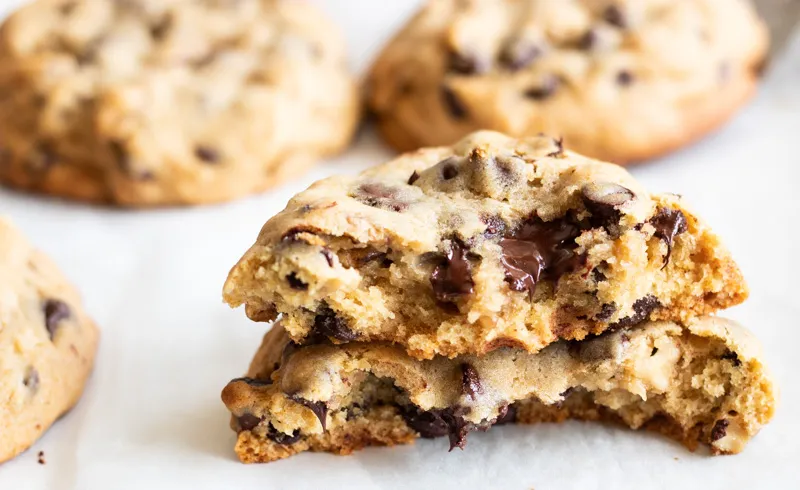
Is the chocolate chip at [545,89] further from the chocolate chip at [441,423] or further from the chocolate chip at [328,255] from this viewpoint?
the chocolate chip at [328,255]

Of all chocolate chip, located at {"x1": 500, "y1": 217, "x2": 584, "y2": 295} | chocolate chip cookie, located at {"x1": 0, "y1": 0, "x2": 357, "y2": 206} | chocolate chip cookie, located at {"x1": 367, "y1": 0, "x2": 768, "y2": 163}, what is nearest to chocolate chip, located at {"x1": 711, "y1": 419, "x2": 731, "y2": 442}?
chocolate chip, located at {"x1": 500, "y1": 217, "x2": 584, "y2": 295}

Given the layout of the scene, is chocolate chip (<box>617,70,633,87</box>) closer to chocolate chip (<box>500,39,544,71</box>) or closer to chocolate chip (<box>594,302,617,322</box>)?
chocolate chip (<box>500,39,544,71</box>)

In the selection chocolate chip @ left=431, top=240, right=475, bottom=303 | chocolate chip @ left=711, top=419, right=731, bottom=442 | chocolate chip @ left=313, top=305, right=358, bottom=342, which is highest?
chocolate chip @ left=431, top=240, right=475, bottom=303

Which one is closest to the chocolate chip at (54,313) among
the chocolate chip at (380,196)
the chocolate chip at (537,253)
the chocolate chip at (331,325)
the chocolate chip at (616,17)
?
the chocolate chip at (331,325)

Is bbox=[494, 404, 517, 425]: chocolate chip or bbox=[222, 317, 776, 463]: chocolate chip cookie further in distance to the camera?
bbox=[494, 404, 517, 425]: chocolate chip

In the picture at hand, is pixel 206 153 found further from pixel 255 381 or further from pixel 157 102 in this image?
pixel 255 381

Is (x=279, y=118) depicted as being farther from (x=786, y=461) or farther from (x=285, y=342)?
(x=786, y=461)
